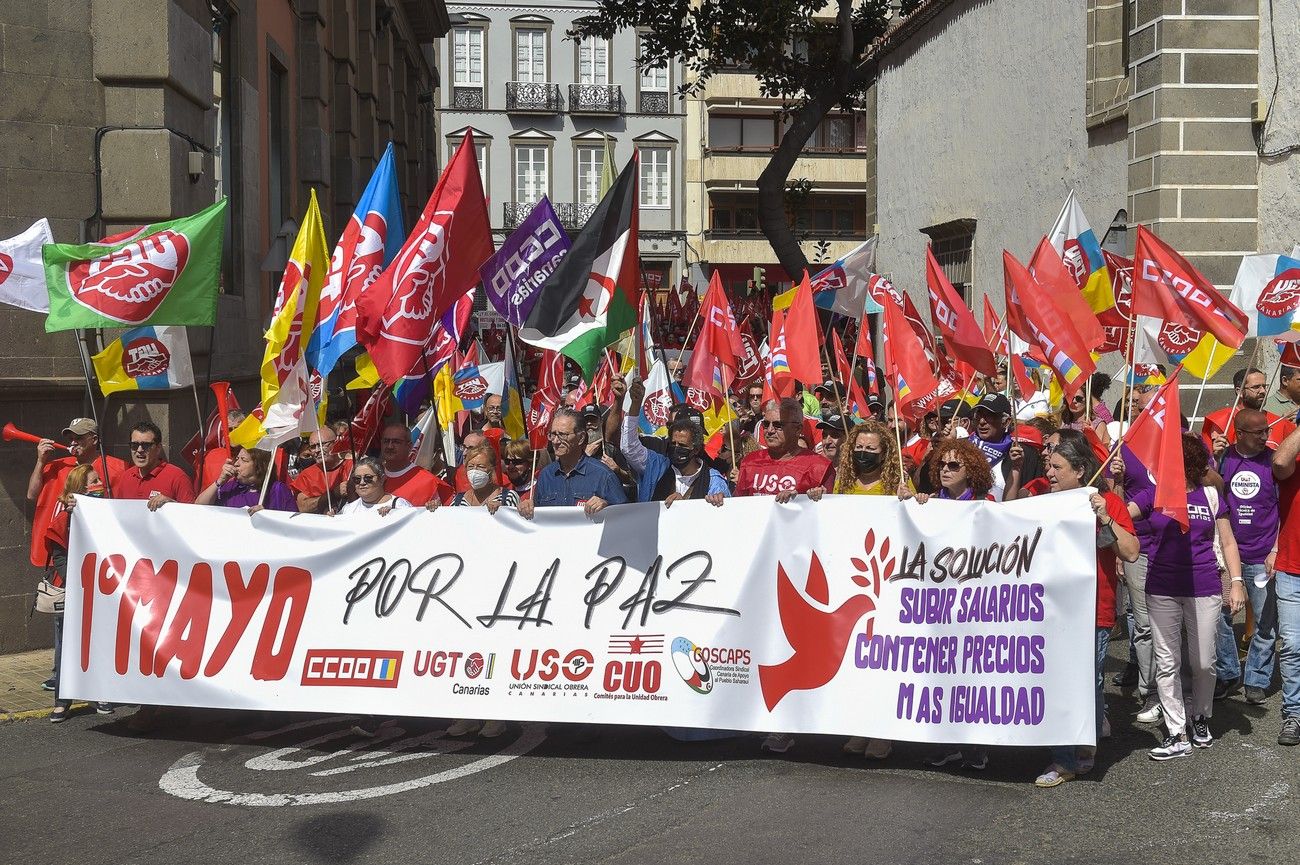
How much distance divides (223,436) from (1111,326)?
6503mm

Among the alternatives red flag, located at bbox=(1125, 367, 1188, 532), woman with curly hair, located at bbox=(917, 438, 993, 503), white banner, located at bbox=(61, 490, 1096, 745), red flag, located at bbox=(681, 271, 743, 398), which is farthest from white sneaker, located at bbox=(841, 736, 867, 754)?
red flag, located at bbox=(681, 271, 743, 398)

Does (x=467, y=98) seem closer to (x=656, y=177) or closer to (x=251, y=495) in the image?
(x=656, y=177)

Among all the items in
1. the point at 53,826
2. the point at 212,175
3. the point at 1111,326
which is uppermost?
the point at 212,175

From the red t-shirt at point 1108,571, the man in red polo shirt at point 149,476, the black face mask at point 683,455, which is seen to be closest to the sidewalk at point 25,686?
the man in red polo shirt at point 149,476

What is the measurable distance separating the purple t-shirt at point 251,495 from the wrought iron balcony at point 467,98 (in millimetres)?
48897

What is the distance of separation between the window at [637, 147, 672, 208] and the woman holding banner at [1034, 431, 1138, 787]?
47.4 meters

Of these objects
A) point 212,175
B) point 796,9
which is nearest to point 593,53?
point 796,9

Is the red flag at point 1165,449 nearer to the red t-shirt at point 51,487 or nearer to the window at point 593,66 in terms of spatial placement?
the red t-shirt at point 51,487

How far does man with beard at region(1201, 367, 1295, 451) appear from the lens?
9156 millimetres

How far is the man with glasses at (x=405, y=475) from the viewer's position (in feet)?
26.5

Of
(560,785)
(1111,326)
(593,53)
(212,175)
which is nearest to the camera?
(560,785)

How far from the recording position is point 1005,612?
656 cm

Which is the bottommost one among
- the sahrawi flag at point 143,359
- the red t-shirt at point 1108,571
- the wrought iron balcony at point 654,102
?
the red t-shirt at point 1108,571

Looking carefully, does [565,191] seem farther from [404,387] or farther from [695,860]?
[695,860]
